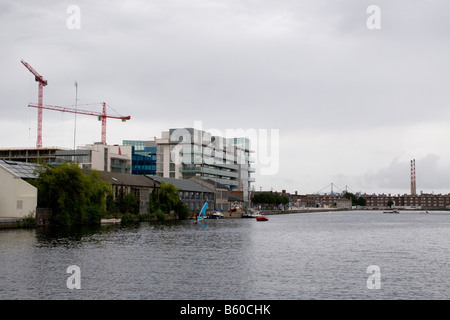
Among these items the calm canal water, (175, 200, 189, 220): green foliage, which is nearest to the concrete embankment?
the calm canal water

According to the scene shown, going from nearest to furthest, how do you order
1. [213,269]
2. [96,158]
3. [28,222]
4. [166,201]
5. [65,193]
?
[213,269] < [28,222] < [65,193] < [166,201] < [96,158]

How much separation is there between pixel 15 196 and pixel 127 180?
4302cm

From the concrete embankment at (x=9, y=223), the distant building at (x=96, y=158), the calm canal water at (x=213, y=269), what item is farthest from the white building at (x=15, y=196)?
the distant building at (x=96, y=158)

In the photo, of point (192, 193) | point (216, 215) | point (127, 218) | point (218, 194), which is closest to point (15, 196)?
point (127, 218)

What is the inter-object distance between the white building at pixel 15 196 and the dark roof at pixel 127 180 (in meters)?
31.6

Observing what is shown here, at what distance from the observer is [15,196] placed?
87188mm

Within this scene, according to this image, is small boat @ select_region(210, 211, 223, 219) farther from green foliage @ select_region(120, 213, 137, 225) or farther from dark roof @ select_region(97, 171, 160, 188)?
green foliage @ select_region(120, 213, 137, 225)

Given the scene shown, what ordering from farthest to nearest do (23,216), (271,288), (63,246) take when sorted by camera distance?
(23,216) → (63,246) → (271,288)

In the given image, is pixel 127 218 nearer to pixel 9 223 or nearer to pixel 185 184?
pixel 9 223

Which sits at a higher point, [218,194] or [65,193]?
[218,194]
